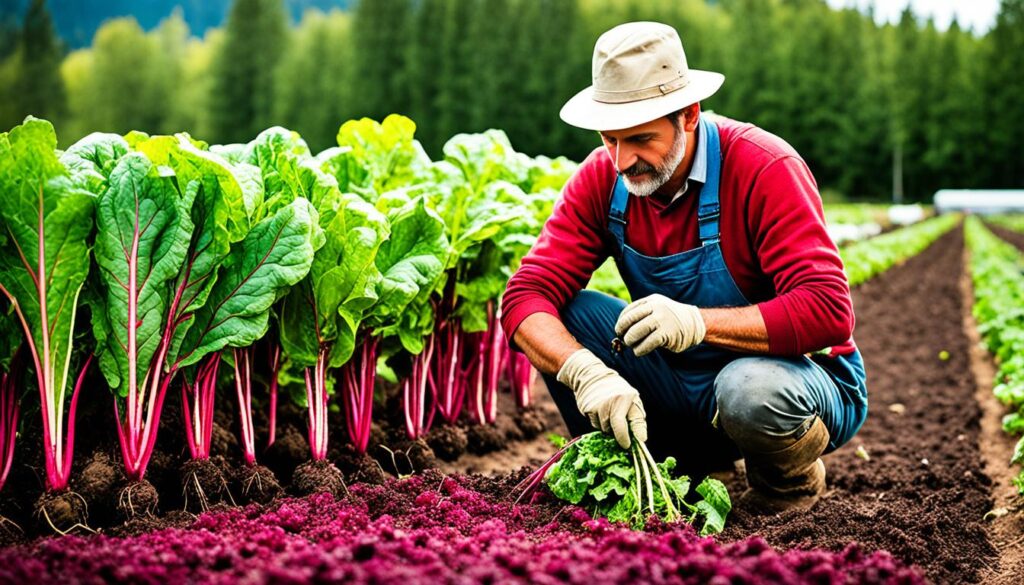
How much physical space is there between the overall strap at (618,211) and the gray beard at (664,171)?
16 cm

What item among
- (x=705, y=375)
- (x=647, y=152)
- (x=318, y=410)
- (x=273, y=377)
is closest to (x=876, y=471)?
(x=705, y=375)

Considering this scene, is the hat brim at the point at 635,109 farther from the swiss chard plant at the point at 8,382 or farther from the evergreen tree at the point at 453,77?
→ the evergreen tree at the point at 453,77

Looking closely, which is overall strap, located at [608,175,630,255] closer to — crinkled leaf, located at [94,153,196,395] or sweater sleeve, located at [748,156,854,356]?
sweater sleeve, located at [748,156,854,356]

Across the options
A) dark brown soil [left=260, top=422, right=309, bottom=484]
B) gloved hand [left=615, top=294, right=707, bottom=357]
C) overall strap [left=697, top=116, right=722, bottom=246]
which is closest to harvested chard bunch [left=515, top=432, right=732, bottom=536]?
gloved hand [left=615, top=294, right=707, bottom=357]

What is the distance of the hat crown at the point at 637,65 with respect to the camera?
10.9 feet

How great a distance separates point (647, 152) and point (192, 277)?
5.62ft

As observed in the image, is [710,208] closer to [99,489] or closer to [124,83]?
[99,489]

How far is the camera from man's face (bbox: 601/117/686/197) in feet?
11.0

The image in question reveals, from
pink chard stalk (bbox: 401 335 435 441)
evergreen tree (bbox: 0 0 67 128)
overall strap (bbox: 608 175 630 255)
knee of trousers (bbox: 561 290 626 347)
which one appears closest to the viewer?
overall strap (bbox: 608 175 630 255)

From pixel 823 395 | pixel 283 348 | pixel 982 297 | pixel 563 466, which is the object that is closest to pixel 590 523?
pixel 563 466

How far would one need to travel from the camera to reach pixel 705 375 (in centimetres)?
359

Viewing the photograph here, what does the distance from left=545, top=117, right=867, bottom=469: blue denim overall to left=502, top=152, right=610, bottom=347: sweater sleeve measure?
0.28ft

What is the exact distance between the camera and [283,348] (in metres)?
3.58

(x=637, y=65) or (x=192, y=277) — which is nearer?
(x=192, y=277)
